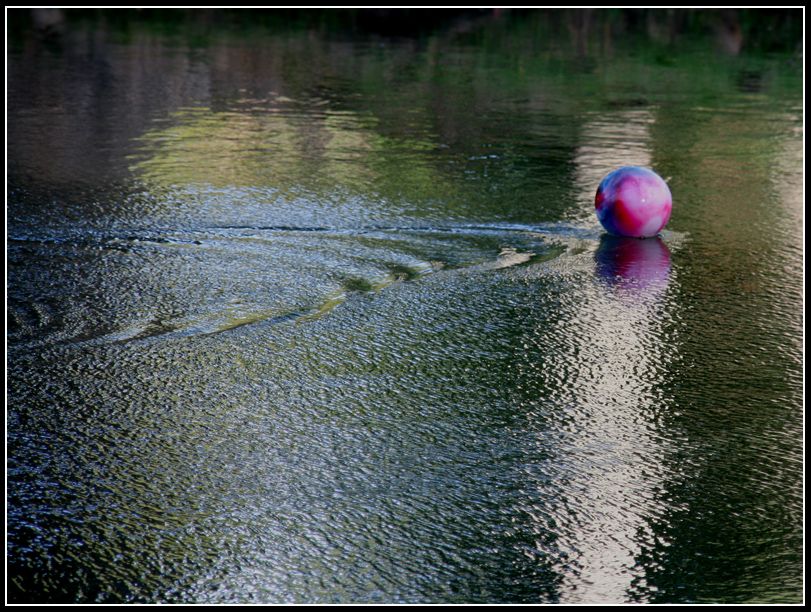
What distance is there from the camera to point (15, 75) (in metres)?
14.4

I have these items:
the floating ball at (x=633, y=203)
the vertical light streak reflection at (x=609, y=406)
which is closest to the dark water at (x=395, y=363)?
the vertical light streak reflection at (x=609, y=406)

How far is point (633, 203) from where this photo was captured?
306 inches

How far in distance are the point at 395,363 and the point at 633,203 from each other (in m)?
2.88

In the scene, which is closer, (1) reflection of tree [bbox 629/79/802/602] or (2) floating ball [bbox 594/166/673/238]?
(1) reflection of tree [bbox 629/79/802/602]

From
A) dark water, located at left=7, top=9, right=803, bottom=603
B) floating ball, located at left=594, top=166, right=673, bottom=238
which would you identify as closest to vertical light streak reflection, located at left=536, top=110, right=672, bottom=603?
dark water, located at left=7, top=9, right=803, bottom=603

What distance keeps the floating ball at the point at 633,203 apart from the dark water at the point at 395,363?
154mm

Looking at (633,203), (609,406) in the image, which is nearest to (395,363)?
(609,406)

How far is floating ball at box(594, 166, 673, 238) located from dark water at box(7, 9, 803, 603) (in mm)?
154

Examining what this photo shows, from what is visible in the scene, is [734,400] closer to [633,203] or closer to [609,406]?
[609,406]

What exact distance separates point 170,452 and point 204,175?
524 cm

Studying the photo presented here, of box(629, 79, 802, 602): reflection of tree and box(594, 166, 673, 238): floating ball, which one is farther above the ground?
box(594, 166, 673, 238): floating ball

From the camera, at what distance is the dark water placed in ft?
12.8

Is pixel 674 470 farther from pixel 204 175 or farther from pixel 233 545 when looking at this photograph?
pixel 204 175

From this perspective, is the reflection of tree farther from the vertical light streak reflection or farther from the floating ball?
the floating ball
